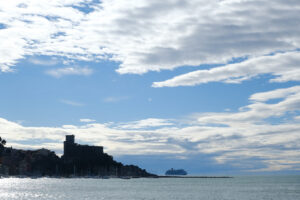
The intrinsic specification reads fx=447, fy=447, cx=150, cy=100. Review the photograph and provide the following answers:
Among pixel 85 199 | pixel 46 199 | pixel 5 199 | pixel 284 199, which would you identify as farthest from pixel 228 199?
pixel 5 199

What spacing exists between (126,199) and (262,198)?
47482mm

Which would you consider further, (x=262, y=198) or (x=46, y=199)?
(x=262, y=198)

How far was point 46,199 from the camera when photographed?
465ft

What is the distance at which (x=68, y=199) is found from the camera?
142 meters

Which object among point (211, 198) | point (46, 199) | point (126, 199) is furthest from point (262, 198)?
point (46, 199)

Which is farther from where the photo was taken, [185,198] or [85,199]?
[185,198]

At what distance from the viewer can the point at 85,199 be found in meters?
145

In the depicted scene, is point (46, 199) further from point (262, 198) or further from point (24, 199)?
point (262, 198)

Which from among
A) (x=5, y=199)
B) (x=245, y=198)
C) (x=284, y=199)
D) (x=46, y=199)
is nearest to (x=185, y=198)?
(x=245, y=198)

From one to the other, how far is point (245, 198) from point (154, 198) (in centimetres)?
3141

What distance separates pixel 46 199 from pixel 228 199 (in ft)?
197

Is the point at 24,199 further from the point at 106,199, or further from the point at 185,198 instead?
the point at 185,198

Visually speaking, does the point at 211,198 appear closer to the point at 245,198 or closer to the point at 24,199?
the point at 245,198

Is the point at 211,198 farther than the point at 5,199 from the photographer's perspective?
Yes
